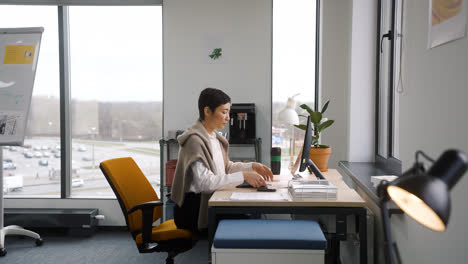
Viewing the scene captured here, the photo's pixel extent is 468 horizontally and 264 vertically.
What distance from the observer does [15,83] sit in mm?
3496

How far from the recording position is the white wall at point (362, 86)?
3.30 meters

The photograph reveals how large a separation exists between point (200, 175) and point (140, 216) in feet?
1.56

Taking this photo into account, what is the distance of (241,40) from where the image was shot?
397 centimetres

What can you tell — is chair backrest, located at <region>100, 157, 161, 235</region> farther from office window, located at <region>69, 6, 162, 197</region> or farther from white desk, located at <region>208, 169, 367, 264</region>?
office window, located at <region>69, 6, 162, 197</region>

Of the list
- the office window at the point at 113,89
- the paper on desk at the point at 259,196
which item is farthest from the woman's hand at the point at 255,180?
the office window at the point at 113,89

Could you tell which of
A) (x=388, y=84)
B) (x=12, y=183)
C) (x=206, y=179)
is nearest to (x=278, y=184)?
(x=206, y=179)

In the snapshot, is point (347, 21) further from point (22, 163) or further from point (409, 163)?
point (22, 163)

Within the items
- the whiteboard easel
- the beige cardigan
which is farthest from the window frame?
the beige cardigan

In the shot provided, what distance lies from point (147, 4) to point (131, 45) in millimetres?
459

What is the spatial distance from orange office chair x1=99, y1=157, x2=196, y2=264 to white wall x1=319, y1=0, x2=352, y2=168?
6.19 feet

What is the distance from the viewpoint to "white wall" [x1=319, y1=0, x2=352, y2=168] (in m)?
3.64

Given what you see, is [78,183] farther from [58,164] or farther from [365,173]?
[365,173]

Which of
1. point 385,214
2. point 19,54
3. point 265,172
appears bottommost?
point 265,172

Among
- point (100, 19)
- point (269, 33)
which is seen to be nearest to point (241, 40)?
point (269, 33)
